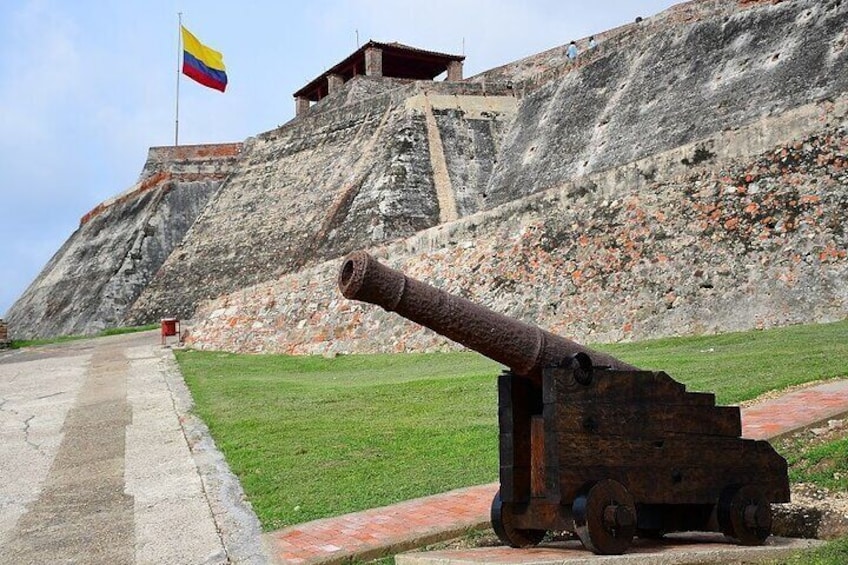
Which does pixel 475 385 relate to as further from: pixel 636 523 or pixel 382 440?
pixel 636 523

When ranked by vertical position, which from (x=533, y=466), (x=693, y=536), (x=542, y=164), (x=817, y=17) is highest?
(x=817, y=17)

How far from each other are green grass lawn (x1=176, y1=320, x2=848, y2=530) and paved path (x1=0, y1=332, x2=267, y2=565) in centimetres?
26

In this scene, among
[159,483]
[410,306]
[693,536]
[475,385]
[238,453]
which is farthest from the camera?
[475,385]

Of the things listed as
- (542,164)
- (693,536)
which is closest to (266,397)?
(693,536)

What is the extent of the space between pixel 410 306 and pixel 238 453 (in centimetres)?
353

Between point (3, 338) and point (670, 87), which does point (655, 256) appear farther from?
Result: point (3, 338)

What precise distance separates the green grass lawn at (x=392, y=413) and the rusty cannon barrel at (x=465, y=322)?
1.69 metres

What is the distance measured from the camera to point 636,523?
148 inches

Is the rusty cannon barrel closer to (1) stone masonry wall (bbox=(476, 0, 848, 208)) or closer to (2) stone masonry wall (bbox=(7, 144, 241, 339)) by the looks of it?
(1) stone masonry wall (bbox=(476, 0, 848, 208))

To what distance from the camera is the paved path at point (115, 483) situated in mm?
4715

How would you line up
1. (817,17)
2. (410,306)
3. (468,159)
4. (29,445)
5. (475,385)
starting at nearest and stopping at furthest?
(410,306)
(29,445)
(475,385)
(817,17)
(468,159)

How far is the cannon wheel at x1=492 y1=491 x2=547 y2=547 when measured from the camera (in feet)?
13.2

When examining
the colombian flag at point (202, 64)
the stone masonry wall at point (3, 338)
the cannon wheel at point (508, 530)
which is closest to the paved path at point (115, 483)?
the cannon wheel at point (508, 530)

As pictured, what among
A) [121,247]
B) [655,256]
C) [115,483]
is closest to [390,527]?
[115,483]
